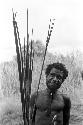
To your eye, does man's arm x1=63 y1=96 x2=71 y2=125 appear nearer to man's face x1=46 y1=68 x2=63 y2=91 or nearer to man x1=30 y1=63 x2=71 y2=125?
man x1=30 y1=63 x2=71 y2=125

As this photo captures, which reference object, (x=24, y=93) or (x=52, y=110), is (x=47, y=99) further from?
(x=24, y=93)

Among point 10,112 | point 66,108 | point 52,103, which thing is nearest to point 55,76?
point 52,103

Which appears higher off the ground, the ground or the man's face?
the man's face

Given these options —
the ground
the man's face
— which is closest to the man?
the man's face

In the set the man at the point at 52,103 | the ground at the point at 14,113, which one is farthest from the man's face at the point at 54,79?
the ground at the point at 14,113

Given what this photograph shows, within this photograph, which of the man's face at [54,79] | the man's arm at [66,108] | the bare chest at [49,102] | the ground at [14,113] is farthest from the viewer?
the ground at [14,113]

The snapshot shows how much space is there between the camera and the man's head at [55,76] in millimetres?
2752

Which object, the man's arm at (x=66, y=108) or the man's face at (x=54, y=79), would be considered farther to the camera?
the man's arm at (x=66, y=108)

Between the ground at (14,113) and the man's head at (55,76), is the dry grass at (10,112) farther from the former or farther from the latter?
the man's head at (55,76)

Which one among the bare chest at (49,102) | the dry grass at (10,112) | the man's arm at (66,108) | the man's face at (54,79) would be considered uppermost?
the man's face at (54,79)

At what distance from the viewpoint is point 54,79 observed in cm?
275

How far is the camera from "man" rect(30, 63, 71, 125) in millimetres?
2782

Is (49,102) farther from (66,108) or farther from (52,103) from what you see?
(66,108)

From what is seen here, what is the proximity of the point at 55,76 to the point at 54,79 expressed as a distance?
0.16ft
